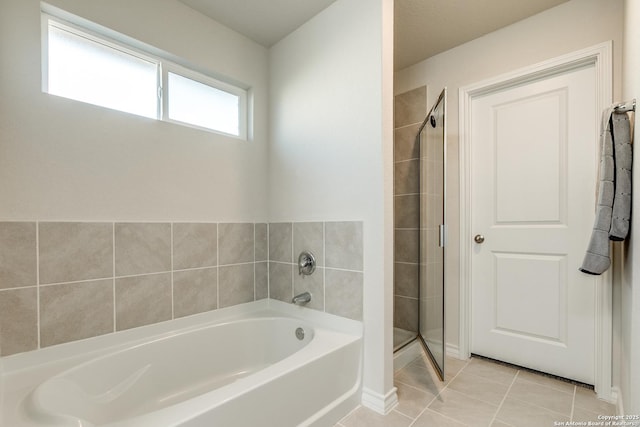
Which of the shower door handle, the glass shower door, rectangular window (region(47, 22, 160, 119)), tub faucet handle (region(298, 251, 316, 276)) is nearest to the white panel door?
the glass shower door

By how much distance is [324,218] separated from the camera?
74.7 inches

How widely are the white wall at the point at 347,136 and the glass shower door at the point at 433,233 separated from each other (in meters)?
0.40

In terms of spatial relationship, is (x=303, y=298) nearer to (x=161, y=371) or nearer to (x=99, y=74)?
(x=161, y=371)

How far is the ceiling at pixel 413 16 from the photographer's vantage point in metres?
1.86

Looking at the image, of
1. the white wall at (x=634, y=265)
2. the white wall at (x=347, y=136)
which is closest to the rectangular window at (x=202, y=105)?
the white wall at (x=347, y=136)

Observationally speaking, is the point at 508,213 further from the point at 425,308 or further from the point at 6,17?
the point at 6,17

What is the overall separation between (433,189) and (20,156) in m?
2.30

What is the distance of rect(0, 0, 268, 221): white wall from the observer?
1303 millimetres

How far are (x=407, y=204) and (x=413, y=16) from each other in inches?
55.0

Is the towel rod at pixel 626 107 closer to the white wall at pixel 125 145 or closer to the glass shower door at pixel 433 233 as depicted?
the glass shower door at pixel 433 233

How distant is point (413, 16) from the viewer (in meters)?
2.00

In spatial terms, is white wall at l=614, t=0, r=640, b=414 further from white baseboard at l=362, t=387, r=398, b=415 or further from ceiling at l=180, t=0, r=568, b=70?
white baseboard at l=362, t=387, r=398, b=415

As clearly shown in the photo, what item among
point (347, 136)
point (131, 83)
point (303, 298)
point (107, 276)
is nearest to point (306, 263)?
point (303, 298)

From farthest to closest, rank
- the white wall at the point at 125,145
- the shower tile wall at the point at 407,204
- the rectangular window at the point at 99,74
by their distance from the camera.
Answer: the shower tile wall at the point at 407,204, the rectangular window at the point at 99,74, the white wall at the point at 125,145
